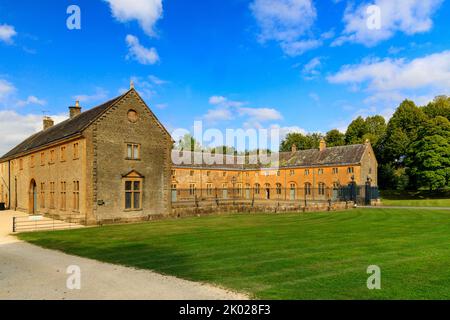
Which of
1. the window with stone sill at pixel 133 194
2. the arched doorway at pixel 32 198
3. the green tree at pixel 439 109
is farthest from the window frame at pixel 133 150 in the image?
the green tree at pixel 439 109

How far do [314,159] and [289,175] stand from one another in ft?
18.7

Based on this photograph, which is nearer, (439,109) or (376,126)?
(439,109)

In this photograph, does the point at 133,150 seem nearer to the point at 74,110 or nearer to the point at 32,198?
the point at 74,110

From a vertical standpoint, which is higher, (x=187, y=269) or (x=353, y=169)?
(x=353, y=169)

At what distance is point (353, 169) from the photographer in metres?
51.9

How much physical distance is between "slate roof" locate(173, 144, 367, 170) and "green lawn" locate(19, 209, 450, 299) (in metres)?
34.3

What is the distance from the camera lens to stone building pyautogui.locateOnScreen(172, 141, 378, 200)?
52.6m

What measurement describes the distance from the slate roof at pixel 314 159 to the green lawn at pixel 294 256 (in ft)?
112

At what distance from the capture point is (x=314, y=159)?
59.1m

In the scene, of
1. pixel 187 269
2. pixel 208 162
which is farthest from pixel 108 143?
pixel 208 162

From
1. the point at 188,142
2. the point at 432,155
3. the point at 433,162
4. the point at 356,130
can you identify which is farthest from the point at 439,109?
the point at 188,142

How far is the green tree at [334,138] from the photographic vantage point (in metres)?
80.2
